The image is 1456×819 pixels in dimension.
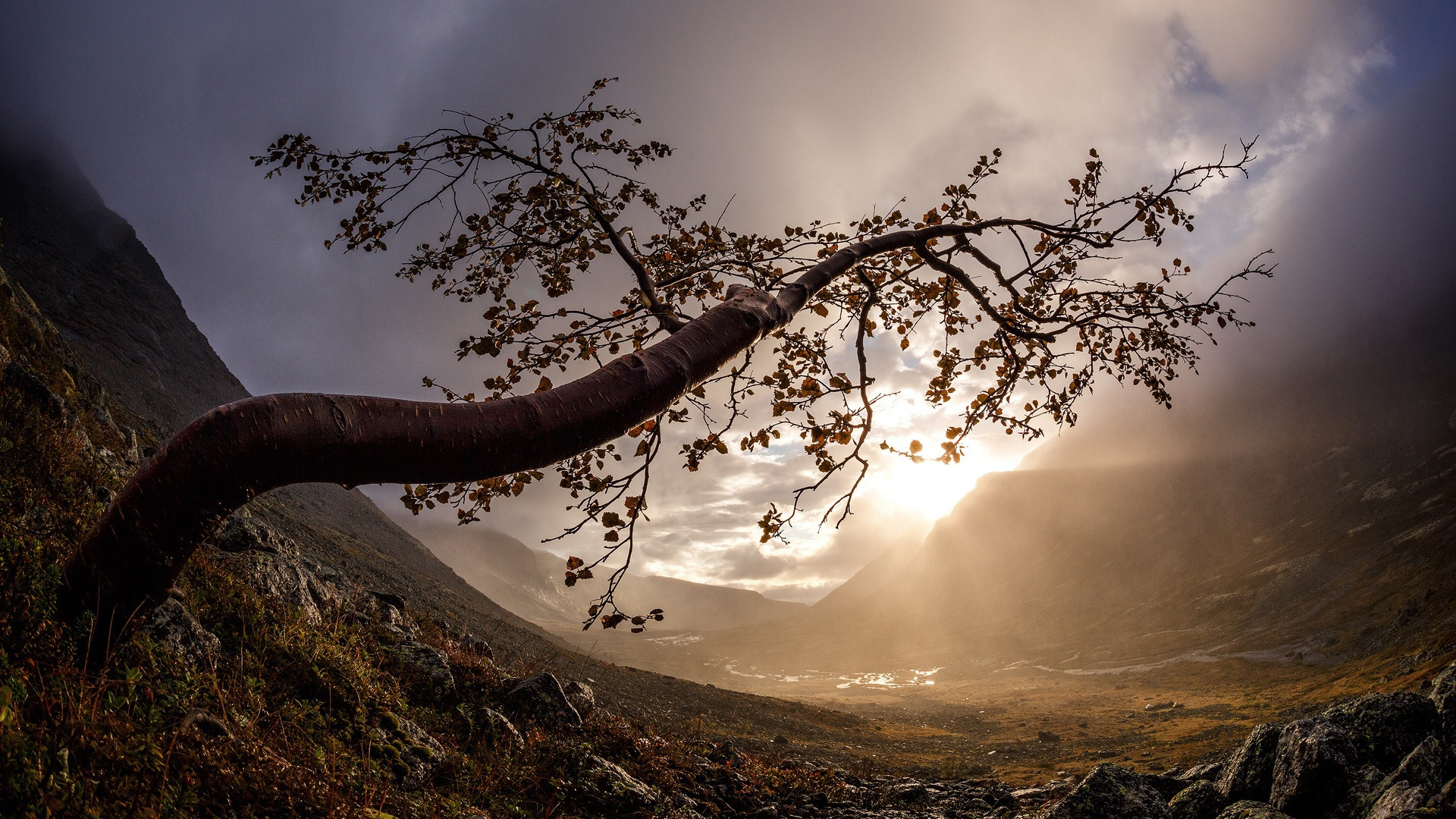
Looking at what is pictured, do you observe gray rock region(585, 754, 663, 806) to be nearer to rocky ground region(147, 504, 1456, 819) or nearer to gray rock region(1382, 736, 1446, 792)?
rocky ground region(147, 504, 1456, 819)

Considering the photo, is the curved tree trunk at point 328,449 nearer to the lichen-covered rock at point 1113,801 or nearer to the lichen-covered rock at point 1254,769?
the lichen-covered rock at point 1113,801

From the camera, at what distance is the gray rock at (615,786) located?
21.8ft

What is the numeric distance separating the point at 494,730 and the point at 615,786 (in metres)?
1.81

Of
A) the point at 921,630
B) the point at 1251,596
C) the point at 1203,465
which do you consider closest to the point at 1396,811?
the point at 1251,596

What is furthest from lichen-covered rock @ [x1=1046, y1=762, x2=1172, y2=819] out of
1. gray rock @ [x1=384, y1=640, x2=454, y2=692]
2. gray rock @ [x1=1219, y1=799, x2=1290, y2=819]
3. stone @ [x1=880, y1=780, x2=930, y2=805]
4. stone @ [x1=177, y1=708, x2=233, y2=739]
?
stone @ [x1=177, y1=708, x2=233, y2=739]

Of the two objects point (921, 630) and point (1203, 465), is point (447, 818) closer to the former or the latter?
point (921, 630)

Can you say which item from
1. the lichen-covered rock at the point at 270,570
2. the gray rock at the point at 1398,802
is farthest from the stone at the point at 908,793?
the lichen-covered rock at the point at 270,570

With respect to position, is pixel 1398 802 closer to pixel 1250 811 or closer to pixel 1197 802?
pixel 1250 811

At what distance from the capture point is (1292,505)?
13825 cm

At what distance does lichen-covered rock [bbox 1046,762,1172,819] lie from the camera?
22.8ft

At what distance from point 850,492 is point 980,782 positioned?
14.6 metres

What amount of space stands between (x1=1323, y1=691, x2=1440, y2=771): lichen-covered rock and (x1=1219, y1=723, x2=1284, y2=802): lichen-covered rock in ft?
2.75

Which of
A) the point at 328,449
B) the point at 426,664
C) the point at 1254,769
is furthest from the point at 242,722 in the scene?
the point at 1254,769

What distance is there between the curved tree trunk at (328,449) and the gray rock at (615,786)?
17.1ft
